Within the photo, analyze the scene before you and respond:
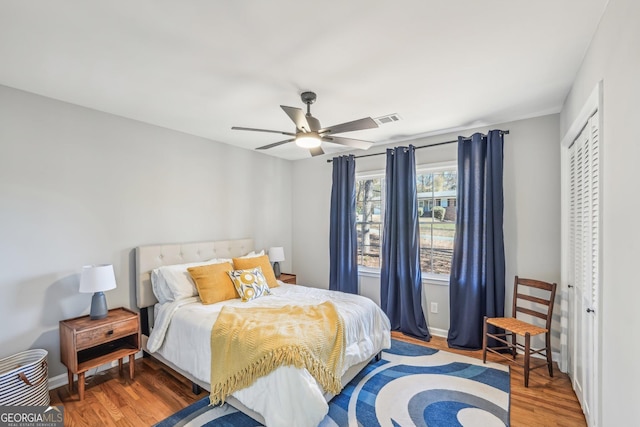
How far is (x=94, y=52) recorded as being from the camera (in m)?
1.93

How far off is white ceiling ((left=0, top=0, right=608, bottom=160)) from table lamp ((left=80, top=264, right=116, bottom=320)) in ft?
5.12

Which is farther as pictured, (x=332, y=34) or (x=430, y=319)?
(x=430, y=319)

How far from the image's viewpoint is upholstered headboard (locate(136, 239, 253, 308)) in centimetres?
311

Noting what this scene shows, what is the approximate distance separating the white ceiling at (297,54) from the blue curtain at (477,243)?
0.54m

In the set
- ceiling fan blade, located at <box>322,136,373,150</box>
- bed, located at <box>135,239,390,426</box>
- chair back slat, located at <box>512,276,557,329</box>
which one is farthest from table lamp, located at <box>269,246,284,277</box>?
chair back slat, located at <box>512,276,557,329</box>

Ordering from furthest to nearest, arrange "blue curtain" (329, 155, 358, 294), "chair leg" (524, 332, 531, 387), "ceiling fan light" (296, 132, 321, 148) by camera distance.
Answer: "blue curtain" (329, 155, 358, 294), "chair leg" (524, 332, 531, 387), "ceiling fan light" (296, 132, 321, 148)

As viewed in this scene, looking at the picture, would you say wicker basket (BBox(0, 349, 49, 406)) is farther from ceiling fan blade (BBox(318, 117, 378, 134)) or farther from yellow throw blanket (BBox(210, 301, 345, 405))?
ceiling fan blade (BBox(318, 117, 378, 134))

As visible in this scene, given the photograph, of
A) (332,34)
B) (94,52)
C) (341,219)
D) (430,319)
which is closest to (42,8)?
(94,52)

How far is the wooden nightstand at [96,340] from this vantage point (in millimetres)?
2428

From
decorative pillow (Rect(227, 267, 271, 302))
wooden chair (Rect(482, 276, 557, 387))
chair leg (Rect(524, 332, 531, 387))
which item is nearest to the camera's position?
chair leg (Rect(524, 332, 531, 387))

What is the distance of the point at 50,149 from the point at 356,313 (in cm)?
318

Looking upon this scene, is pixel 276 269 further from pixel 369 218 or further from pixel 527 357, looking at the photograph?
pixel 527 357

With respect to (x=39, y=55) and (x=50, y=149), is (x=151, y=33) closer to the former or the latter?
(x=39, y=55)

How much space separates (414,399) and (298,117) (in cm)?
248
